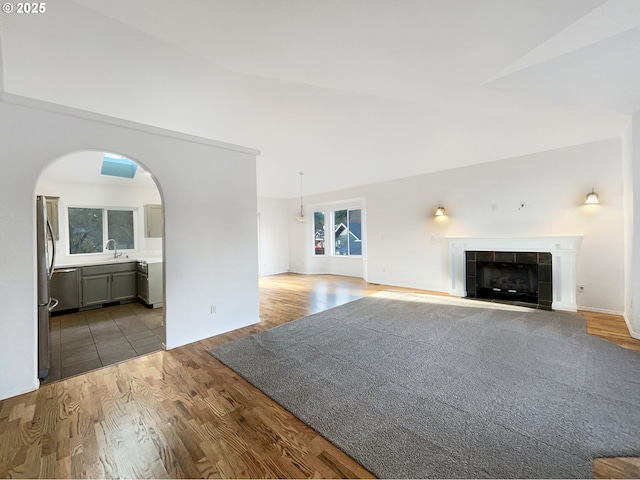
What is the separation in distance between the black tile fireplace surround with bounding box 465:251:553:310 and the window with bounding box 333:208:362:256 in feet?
11.4

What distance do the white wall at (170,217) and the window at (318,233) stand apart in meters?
5.24

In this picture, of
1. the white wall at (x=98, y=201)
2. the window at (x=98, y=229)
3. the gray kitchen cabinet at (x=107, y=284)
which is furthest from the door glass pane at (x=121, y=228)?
the gray kitchen cabinet at (x=107, y=284)

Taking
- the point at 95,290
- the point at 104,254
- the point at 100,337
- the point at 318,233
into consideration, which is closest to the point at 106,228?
the point at 104,254

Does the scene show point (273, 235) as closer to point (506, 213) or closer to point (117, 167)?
point (117, 167)

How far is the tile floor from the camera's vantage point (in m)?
2.80

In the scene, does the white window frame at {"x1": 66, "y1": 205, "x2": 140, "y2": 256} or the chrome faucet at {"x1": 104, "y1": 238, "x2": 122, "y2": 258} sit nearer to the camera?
the white window frame at {"x1": 66, "y1": 205, "x2": 140, "y2": 256}

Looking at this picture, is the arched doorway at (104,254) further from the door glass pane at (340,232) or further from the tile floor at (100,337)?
the door glass pane at (340,232)

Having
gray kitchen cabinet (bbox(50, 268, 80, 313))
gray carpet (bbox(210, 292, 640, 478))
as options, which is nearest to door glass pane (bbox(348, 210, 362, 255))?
gray carpet (bbox(210, 292, 640, 478))

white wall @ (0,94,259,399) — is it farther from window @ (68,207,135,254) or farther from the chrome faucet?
window @ (68,207,135,254)

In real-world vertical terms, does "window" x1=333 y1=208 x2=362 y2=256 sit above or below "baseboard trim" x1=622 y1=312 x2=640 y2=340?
above

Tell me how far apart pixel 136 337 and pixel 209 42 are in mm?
3668

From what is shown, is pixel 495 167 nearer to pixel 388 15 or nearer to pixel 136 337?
pixel 388 15

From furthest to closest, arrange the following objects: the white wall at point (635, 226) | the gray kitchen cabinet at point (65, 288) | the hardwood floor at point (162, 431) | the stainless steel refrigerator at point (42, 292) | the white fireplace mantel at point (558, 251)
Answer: the gray kitchen cabinet at point (65, 288), the white fireplace mantel at point (558, 251), the white wall at point (635, 226), the stainless steel refrigerator at point (42, 292), the hardwood floor at point (162, 431)

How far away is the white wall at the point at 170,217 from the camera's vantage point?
217 centimetres
